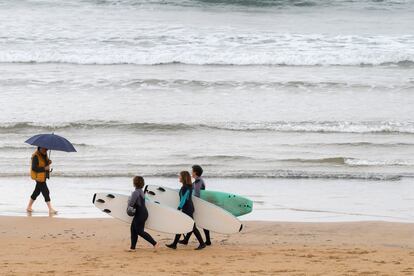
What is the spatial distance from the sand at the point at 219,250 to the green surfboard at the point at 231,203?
0.33m

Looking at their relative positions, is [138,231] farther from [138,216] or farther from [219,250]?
[219,250]

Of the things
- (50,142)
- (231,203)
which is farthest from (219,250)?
(50,142)

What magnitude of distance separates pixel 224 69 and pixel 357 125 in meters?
8.89

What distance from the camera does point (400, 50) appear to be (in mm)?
34375

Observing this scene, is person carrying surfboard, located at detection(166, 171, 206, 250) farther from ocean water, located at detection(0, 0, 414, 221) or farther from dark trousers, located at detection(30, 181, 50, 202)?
dark trousers, located at detection(30, 181, 50, 202)

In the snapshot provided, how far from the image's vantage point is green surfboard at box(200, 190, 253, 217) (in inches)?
583

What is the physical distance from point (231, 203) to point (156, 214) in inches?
73.9

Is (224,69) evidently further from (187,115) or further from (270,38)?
(187,115)

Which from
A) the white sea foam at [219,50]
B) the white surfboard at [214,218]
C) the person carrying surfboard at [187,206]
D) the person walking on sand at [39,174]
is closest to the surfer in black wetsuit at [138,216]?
the person carrying surfboard at [187,206]

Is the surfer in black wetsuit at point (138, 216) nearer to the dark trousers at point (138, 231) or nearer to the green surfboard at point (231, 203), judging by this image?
the dark trousers at point (138, 231)

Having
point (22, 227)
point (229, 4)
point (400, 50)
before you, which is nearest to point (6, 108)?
point (22, 227)

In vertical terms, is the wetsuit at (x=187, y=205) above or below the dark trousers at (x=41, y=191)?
above

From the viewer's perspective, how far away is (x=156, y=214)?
1349cm

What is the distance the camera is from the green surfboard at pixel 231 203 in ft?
48.5
